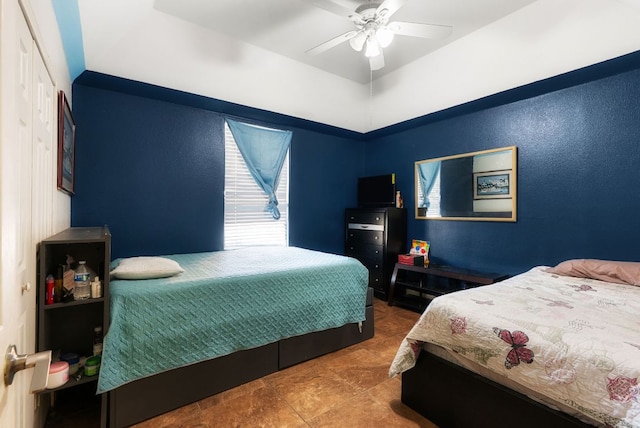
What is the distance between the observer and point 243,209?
357 centimetres

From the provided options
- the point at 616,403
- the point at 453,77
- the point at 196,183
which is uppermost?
the point at 453,77

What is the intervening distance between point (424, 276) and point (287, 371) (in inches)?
89.1

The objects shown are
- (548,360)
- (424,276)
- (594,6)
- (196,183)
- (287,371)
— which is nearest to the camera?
(548,360)

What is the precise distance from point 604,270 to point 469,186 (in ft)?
4.68

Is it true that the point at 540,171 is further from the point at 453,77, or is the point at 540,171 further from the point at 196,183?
the point at 196,183

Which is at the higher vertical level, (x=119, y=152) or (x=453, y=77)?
(x=453, y=77)

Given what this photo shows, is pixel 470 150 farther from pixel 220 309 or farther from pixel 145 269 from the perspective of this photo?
pixel 145 269

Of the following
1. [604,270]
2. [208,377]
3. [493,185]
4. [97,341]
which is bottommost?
[208,377]

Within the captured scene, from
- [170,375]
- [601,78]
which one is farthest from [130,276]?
[601,78]

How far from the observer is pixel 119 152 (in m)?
2.79

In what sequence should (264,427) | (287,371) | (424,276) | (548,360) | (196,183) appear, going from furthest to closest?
(424,276)
(196,183)
(287,371)
(264,427)
(548,360)

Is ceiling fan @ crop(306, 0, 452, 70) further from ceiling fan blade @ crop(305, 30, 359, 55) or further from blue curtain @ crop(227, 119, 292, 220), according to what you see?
blue curtain @ crop(227, 119, 292, 220)

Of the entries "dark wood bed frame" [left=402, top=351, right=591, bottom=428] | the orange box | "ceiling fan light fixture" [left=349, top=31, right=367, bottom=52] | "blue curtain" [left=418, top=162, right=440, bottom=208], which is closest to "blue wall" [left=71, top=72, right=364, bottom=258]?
"ceiling fan light fixture" [left=349, top=31, right=367, bottom=52]

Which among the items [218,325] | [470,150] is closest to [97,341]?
[218,325]
